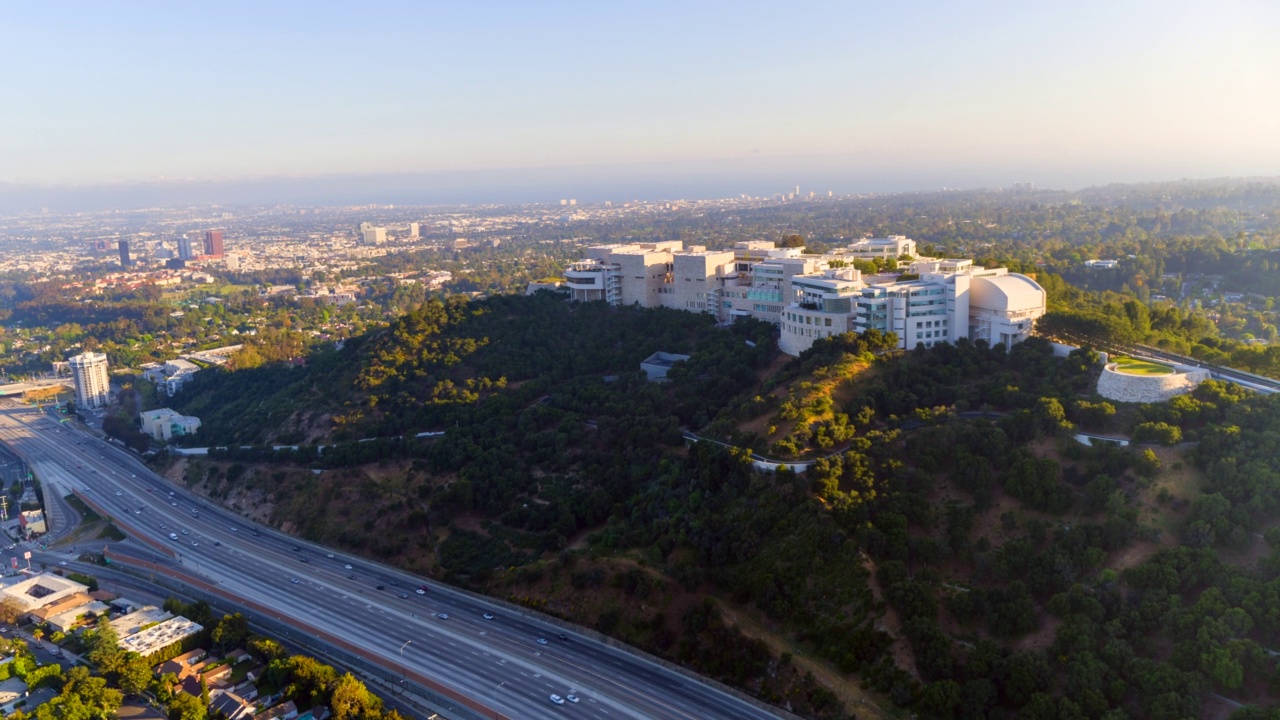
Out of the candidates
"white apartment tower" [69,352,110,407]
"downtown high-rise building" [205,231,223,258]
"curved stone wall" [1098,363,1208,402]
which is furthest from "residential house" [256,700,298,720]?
"downtown high-rise building" [205,231,223,258]

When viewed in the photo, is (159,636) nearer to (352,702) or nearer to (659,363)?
(352,702)

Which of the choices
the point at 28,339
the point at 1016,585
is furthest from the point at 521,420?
the point at 28,339

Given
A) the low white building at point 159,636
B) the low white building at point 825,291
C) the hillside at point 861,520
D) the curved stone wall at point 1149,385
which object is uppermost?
the low white building at point 825,291

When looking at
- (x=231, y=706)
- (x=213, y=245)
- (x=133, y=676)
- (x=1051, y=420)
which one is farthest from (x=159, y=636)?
(x=213, y=245)

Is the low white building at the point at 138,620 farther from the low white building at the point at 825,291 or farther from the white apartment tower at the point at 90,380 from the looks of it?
the white apartment tower at the point at 90,380

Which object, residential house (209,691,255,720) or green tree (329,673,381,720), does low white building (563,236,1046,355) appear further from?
residential house (209,691,255,720)

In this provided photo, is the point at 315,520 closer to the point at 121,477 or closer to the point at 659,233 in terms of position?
the point at 121,477

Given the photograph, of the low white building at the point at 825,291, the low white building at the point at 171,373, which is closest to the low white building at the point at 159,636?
the low white building at the point at 825,291
